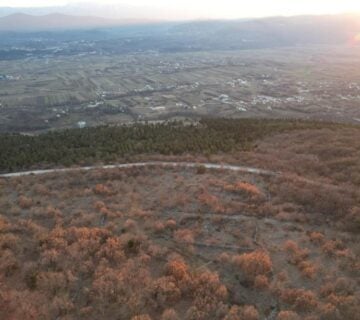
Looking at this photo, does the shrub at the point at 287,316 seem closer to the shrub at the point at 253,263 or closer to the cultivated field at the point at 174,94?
the shrub at the point at 253,263

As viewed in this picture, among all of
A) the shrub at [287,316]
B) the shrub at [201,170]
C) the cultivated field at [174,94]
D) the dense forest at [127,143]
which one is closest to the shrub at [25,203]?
the dense forest at [127,143]

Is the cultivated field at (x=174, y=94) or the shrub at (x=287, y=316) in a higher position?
the shrub at (x=287, y=316)

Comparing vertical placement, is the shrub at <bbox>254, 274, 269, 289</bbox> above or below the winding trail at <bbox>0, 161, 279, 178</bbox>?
above

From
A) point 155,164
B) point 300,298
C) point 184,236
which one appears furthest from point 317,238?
point 155,164

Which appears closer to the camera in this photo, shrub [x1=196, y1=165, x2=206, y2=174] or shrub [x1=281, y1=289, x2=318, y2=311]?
shrub [x1=281, y1=289, x2=318, y2=311]

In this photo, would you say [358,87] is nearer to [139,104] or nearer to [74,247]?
[139,104]

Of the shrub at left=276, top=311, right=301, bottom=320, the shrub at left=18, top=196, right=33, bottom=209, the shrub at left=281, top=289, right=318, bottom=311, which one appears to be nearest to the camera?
the shrub at left=276, top=311, right=301, bottom=320

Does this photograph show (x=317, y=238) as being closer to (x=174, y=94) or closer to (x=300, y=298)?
(x=300, y=298)

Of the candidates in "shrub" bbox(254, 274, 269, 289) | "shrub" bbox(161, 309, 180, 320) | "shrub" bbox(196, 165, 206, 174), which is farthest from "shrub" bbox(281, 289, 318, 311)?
"shrub" bbox(196, 165, 206, 174)

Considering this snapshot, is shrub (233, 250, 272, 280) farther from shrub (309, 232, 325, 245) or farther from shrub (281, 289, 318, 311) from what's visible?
shrub (309, 232, 325, 245)
